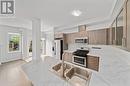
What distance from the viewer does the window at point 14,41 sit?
7.47 metres

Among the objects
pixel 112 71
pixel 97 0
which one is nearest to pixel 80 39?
pixel 97 0

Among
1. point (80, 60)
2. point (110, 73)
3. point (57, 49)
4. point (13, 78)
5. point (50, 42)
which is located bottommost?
point (13, 78)

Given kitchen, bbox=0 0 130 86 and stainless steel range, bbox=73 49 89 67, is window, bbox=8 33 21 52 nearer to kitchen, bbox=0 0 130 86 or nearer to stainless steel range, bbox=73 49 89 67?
kitchen, bbox=0 0 130 86

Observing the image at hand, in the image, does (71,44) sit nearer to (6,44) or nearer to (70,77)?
(6,44)

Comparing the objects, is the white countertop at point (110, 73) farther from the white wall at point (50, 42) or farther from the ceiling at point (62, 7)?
the white wall at point (50, 42)

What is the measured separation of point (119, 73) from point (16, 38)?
819 cm

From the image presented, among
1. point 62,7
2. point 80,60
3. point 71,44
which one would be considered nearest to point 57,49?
point 71,44

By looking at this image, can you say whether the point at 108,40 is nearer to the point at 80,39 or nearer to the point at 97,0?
the point at 80,39

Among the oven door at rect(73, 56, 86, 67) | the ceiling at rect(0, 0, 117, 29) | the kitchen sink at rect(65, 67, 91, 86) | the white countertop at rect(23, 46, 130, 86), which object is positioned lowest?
the oven door at rect(73, 56, 86, 67)

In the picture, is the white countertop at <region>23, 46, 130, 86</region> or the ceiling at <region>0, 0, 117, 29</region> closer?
the white countertop at <region>23, 46, 130, 86</region>

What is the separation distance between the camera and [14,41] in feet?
25.5

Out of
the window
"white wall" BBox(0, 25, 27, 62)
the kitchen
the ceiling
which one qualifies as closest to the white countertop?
the kitchen

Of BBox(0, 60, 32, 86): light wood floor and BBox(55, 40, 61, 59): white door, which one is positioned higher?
BBox(55, 40, 61, 59): white door

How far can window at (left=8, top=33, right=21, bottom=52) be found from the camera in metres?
7.47
